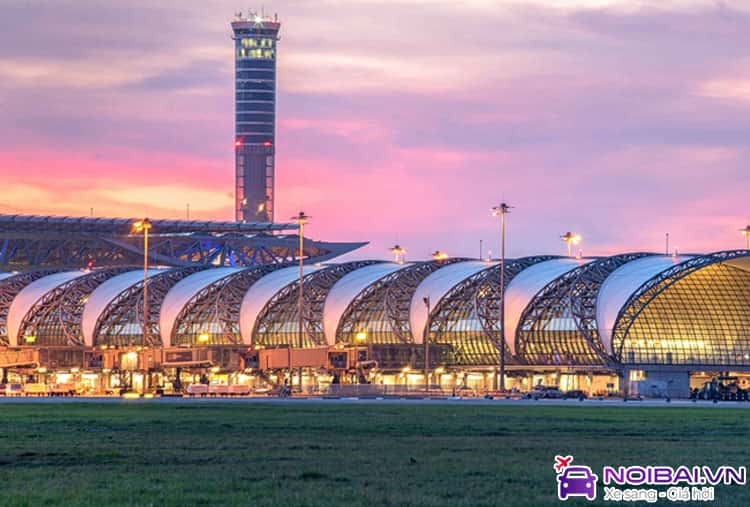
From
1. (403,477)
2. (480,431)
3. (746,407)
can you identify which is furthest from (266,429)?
(746,407)

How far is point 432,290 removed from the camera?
165 meters

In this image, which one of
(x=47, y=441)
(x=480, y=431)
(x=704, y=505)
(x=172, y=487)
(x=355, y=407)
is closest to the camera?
(x=704, y=505)

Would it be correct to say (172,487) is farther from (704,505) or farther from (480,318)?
(480,318)

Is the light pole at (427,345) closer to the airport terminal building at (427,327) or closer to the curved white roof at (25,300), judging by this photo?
the airport terminal building at (427,327)

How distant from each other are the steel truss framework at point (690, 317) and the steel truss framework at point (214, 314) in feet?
153

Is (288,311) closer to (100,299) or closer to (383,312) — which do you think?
(383,312)

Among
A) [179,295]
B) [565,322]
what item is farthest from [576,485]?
[179,295]

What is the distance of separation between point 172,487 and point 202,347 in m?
121

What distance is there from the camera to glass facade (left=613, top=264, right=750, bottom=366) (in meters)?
152

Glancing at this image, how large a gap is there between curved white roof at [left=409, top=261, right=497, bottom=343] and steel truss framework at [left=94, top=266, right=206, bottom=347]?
110 feet

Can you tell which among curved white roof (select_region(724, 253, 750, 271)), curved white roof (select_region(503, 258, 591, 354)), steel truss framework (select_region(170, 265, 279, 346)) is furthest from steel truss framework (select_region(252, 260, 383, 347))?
curved white roof (select_region(724, 253, 750, 271))

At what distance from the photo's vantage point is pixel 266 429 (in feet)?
210

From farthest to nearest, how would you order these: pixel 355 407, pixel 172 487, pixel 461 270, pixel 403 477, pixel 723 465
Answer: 1. pixel 461 270
2. pixel 355 407
3. pixel 723 465
4. pixel 403 477
5. pixel 172 487

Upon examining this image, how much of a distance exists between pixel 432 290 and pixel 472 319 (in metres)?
6.20
